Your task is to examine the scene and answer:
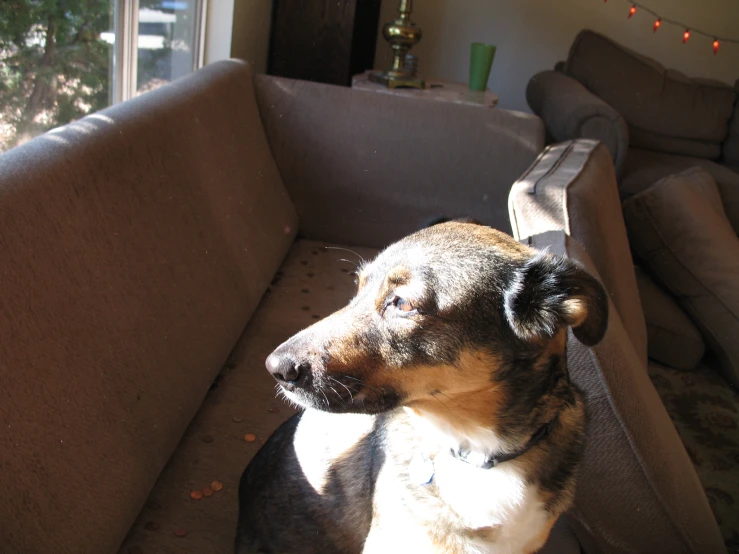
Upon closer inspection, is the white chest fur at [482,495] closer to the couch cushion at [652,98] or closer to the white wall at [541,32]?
the couch cushion at [652,98]

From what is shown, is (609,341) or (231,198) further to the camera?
(231,198)

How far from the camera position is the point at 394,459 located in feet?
4.56

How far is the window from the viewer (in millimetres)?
2023

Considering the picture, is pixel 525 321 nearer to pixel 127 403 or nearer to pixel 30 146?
pixel 127 403

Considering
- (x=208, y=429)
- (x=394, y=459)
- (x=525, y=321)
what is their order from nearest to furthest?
(x=525, y=321), (x=394, y=459), (x=208, y=429)

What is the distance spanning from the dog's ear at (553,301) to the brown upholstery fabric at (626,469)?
0.93 ft

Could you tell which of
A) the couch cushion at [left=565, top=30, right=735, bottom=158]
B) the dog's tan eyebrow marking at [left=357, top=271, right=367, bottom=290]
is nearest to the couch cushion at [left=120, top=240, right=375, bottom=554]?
the dog's tan eyebrow marking at [left=357, top=271, right=367, bottom=290]

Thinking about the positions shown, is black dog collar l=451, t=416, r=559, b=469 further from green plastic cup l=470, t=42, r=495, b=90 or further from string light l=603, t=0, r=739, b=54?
string light l=603, t=0, r=739, b=54

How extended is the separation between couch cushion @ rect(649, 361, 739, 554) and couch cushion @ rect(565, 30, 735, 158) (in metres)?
2.56

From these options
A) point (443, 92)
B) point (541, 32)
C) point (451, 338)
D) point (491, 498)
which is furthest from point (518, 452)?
point (541, 32)

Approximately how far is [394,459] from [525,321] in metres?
0.40

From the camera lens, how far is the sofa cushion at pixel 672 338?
8.59 feet

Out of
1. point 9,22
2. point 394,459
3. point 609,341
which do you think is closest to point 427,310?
point 394,459

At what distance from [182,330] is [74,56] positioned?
1136mm
